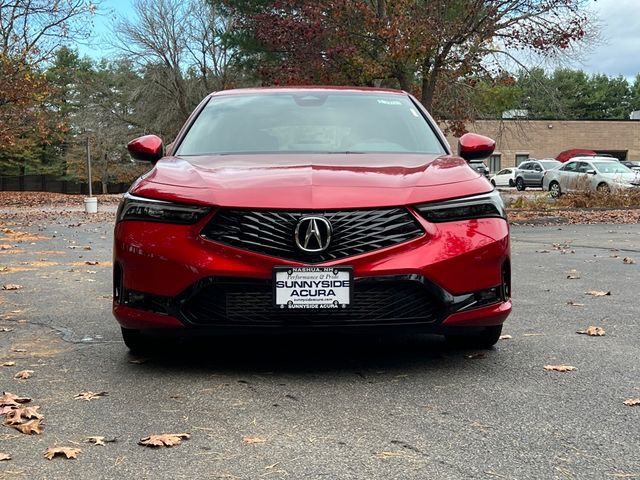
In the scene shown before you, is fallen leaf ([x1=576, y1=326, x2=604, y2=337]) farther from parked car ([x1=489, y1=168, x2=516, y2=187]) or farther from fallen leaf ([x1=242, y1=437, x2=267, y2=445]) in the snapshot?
parked car ([x1=489, y1=168, x2=516, y2=187])

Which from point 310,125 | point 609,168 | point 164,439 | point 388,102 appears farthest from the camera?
point 609,168

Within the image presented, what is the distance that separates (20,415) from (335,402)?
1299mm

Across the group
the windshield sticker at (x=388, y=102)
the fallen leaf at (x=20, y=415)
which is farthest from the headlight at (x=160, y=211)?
the windshield sticker at (x=388, y=102)

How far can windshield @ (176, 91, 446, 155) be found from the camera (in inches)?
183

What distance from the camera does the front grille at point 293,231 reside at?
11.4ft

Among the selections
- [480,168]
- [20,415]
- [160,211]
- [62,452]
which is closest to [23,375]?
[20,415]

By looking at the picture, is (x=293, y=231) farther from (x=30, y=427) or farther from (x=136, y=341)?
(x=30, y=427)

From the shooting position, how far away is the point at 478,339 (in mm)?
4230

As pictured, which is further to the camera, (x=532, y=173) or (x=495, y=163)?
(x=495, y=163)

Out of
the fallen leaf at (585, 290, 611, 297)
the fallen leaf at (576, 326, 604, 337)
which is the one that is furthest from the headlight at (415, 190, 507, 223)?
the fallen leaf at (585, 290, 611, 297)

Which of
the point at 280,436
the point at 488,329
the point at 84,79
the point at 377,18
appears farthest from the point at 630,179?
the point at 84,79

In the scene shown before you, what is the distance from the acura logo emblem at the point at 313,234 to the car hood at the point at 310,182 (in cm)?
8

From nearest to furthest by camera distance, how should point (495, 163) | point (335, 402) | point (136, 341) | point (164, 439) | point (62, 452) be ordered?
point (62, 452), point (164, 439), point (335, 402), point (136, 341), point (495, 163)

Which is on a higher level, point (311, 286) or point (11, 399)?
point (311, 286)
